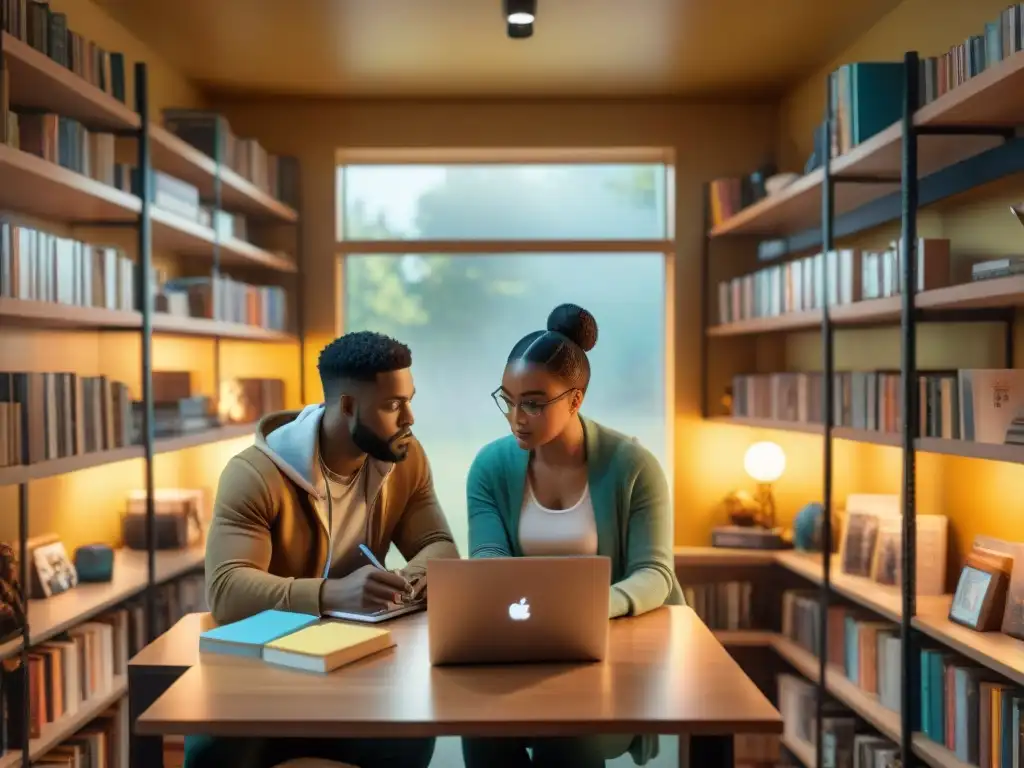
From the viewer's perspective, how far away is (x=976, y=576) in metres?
2.84

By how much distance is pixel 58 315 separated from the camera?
280 cm

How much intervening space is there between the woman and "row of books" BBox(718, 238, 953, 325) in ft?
3.49

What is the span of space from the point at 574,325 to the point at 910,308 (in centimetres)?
103

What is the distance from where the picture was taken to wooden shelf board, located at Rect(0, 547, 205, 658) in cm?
277

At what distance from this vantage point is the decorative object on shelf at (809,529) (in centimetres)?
420

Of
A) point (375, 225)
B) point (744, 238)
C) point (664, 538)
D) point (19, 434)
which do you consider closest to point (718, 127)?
point (744, 238)

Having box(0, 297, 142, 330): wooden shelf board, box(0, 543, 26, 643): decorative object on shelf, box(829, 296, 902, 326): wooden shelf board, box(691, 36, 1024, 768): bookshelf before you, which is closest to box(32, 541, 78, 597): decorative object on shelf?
box(0, 543, 26, 643): decorative object on shelf

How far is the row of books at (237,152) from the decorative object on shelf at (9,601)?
2104 mm

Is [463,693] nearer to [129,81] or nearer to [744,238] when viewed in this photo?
[129,81]

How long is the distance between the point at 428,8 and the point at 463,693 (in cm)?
298

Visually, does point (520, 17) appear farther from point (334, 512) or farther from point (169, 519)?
point (169, 519)

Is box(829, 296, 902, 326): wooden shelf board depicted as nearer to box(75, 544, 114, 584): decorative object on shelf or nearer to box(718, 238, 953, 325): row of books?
box(718, 238, 953, 325): row of books

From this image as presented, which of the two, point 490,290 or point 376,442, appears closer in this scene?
point 376,442

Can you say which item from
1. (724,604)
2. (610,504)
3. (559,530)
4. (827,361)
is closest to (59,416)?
(559,530)
